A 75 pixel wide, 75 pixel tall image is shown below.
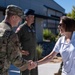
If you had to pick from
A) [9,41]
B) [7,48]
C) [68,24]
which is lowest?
[7,48]

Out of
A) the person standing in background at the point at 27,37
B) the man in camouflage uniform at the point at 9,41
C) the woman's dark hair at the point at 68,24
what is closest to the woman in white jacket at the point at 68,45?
the woman's dark hair at the point at 68,24

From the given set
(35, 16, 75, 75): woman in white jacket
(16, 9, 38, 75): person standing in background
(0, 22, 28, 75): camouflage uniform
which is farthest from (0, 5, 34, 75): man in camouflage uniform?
(16, 9, 38, 75): person standing in background

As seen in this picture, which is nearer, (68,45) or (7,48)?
(7,48)

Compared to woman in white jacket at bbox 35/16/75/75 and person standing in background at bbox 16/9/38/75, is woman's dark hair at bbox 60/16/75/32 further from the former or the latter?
person standing in background at bbox 16/9/38/75

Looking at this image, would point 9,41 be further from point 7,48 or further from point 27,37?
point 27,37

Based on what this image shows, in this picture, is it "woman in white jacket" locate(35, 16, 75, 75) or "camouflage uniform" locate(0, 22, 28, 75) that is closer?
"camouflage uniform" locate(0, 22, 28, 75)

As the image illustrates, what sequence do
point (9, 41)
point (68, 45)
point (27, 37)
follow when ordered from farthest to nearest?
point (27, 37)
point (68, 45)
point (9, 41)

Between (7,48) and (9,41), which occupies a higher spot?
(9,41)

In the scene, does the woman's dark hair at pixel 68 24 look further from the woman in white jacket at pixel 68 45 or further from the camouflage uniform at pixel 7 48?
the camouflage uniform at pixel 7 48

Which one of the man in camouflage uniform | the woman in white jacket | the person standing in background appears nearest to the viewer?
the man in camouflage uniform

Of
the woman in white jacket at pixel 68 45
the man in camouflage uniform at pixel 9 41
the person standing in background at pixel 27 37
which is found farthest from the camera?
the person standing in background at pixel 27 37

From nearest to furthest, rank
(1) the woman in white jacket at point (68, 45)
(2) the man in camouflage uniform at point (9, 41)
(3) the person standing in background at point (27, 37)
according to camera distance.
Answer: (2) the man in camouflage uniform at point (9, 41), (1) the woman in white jacket at point (68, 45), (3) the person standing in background at point (27, 37)

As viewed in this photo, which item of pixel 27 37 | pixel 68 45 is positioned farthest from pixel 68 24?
pixel 27 37

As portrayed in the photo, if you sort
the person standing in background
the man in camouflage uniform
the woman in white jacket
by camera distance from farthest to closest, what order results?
1. the person standing in background
2. the woman in white jacket
3. the man in camouflage uniform
